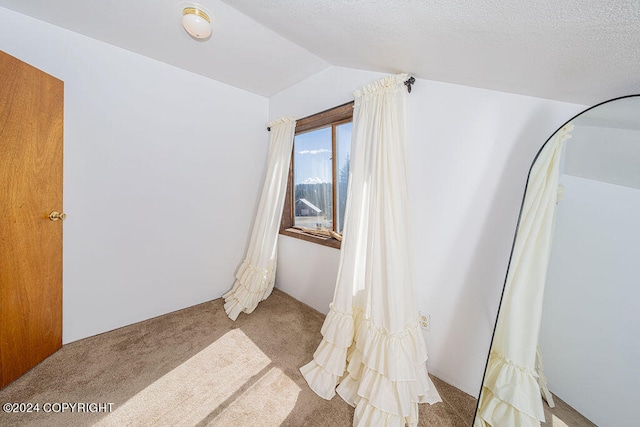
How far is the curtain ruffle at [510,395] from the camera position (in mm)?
913

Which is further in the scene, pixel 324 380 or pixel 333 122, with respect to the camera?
pixel 333 122

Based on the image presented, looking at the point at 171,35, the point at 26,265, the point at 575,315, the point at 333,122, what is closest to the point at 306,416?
the point at 575,315

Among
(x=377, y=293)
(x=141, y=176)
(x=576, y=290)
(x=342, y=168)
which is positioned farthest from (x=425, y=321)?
(x=141, y=176)

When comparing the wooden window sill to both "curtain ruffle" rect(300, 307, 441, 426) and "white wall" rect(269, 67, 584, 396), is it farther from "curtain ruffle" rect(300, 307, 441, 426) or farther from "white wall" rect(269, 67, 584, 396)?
A: "white wall" rect(269, 67, 584, 396)

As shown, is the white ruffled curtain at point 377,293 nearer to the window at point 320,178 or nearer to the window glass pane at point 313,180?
the window at point 320,178

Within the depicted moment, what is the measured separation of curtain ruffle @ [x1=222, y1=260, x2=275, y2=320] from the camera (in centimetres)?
214

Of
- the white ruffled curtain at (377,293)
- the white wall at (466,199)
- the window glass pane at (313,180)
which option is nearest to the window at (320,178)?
the window glass pane at (313,180)

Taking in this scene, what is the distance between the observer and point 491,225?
4.05ft

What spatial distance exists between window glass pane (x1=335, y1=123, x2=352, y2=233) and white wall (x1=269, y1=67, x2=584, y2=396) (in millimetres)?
537

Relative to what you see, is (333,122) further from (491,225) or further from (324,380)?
(324,380)

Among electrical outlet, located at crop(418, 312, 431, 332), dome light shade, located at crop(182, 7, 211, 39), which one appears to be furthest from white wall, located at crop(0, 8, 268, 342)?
electrical outlet, located at crop(418, 312, 431, 332)

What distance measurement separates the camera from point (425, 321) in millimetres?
1459

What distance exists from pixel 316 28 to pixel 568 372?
79.4 inches

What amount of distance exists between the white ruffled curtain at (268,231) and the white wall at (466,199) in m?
1.07
